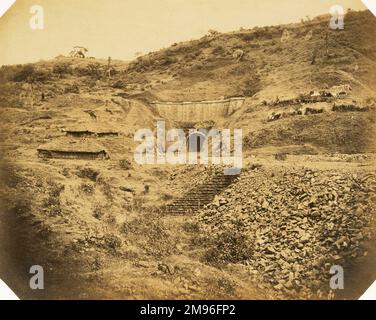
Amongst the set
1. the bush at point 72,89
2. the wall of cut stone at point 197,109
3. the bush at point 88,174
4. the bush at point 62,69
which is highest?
the bush at point 62,69

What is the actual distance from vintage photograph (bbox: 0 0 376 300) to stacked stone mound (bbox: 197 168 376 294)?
18mm

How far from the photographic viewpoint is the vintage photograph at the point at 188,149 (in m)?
7.36

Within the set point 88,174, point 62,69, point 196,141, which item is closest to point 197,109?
point 196,141

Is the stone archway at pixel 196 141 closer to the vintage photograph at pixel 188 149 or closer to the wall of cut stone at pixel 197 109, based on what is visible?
the vintage photograph at pixel 188 149

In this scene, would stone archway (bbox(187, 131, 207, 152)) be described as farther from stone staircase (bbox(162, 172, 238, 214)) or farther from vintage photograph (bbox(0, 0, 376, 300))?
stone staircase (bbox(162, 172, 238, 214))

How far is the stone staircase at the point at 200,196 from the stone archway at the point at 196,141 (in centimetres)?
51

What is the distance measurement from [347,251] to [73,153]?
12.8 ft

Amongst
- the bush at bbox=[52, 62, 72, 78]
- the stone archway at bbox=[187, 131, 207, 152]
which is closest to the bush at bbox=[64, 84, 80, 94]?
the bush at bbox=[52, 62, 72, 78]

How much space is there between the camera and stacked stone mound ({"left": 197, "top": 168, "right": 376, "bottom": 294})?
283 inches

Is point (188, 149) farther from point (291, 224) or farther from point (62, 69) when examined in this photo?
point (62, 69)

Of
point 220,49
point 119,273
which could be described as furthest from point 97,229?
point 220,49

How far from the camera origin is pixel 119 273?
748 cm

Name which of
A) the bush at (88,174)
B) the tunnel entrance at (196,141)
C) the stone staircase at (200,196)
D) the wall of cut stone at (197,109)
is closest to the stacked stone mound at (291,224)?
the stone staircase at (200,196)
